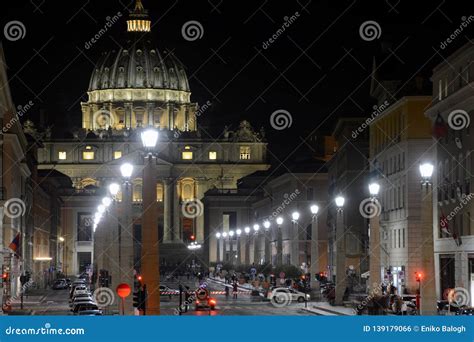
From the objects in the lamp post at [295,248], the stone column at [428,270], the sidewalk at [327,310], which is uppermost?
the lamp post at [295,248]

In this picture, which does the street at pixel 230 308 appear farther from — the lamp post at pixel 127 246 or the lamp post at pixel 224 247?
the lamp post at pixel 224 247

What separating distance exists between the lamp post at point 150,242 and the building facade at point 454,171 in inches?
825

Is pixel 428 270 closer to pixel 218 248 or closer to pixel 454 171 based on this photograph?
pixel 454 171

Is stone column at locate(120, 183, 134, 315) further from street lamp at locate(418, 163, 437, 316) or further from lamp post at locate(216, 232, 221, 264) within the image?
lamp post at locate(216, 232, 221, 264)

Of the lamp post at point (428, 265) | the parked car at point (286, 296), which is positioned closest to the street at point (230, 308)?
the parked car at point (286, 296)

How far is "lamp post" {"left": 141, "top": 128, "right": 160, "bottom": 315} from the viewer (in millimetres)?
26703

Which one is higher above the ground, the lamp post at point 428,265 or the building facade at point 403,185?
the building facade at point 403,185

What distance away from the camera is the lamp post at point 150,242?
26.7 metres

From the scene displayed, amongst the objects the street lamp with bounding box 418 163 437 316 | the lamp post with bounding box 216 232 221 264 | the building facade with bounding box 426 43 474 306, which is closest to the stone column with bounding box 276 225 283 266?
the lamp post with bounding box 216 232 221 264

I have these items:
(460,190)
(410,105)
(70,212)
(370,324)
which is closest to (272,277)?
(410,105)

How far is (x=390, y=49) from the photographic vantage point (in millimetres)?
76625

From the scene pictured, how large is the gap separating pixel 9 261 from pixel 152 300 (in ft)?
134

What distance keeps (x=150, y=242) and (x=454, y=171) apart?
2746 centimetres

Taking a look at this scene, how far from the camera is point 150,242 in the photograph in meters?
27.1
